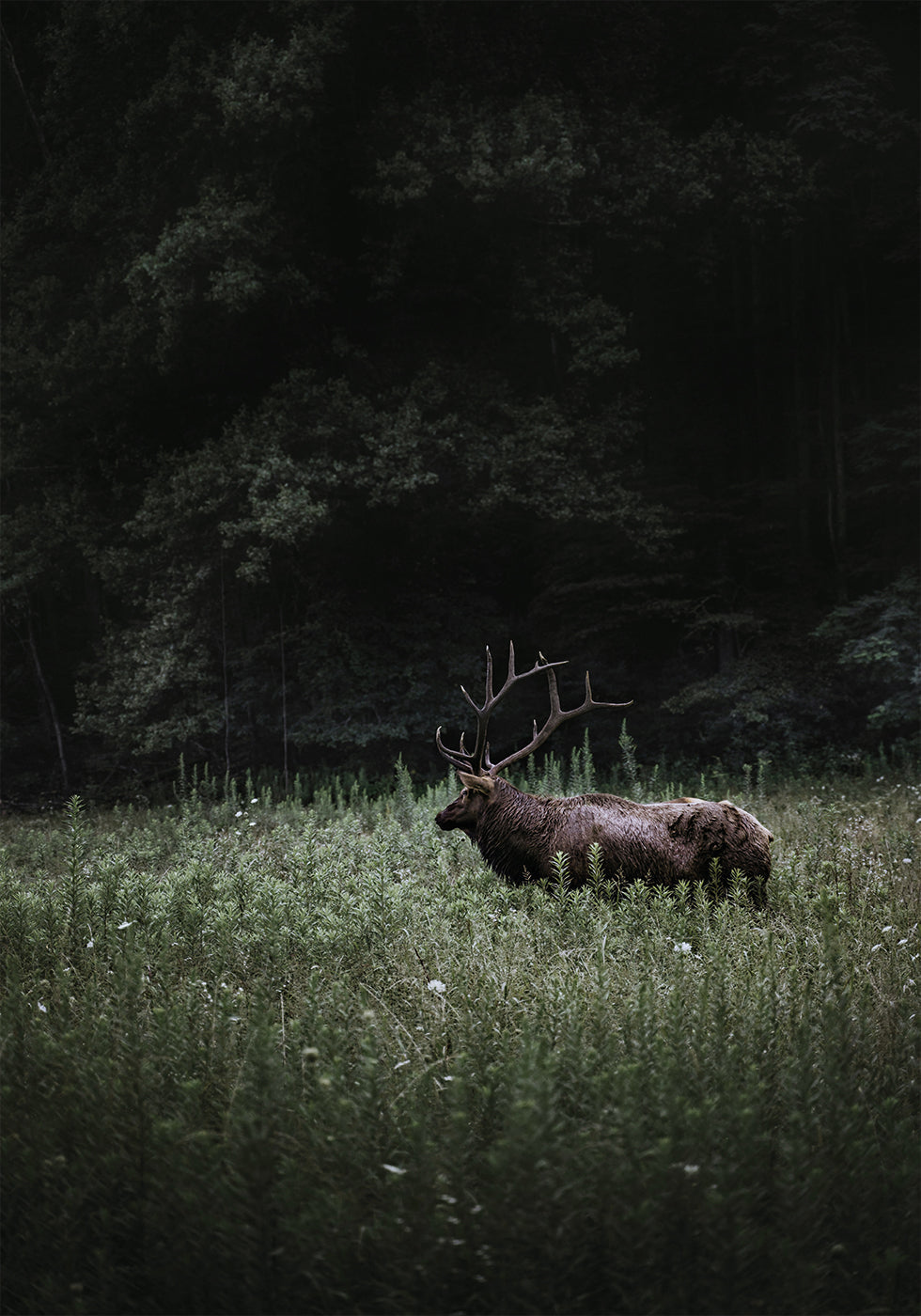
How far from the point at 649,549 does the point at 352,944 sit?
392 inches

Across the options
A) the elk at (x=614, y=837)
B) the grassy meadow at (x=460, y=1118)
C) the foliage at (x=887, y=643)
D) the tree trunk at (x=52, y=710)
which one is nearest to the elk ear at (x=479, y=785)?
the elk at (x=614, y=837)

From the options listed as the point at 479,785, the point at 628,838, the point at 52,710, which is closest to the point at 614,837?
the point at 628,838

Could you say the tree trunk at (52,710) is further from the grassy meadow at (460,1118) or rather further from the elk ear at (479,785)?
the grassy meadow at (460,1118)

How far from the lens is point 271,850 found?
732cm

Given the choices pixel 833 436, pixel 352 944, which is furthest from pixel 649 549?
pixel 352 944

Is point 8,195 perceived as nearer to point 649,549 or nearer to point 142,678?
point 142,678

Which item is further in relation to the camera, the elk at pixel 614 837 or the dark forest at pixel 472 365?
the dark forest at pixel 472 365

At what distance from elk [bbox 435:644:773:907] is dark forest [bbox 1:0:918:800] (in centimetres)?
748

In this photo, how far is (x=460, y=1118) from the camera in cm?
174

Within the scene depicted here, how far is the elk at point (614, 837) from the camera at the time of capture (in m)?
4.65

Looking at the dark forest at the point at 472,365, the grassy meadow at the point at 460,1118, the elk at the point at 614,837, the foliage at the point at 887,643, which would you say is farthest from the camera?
the dark forest at the point at 472,365

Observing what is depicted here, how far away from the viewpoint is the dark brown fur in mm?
4652

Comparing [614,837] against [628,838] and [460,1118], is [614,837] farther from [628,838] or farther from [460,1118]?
[460,1118]

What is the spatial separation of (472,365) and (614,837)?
424 inches
